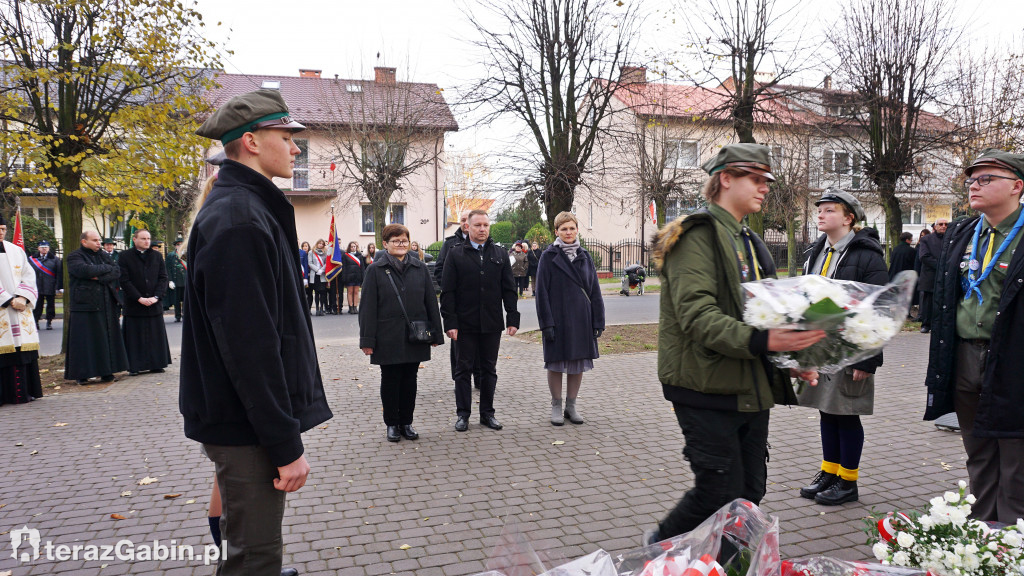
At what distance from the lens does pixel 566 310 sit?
6750mm

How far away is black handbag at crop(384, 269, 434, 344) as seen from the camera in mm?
6105

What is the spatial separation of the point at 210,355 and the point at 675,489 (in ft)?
12.0

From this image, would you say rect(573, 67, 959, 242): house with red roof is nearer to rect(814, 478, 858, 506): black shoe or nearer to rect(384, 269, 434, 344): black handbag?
rect(384, 269, 434, 344): black handbag

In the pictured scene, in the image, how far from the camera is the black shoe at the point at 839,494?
14.5 ft

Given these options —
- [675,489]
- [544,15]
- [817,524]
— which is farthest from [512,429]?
[544,15]

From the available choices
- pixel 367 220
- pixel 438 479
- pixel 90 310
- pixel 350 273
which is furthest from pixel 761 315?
pixel 367 220

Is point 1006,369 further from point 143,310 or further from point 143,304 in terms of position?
point 143,310

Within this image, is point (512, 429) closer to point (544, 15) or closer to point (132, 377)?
point (132, 377)

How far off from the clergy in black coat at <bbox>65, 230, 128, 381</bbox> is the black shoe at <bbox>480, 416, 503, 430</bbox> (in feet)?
20.1

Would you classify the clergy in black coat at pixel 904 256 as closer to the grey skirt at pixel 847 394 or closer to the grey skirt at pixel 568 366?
the grey skirt at pixel 568 366

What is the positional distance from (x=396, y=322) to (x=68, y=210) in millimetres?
7784

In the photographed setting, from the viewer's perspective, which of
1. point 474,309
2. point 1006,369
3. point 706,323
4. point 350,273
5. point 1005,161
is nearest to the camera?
point 706,323

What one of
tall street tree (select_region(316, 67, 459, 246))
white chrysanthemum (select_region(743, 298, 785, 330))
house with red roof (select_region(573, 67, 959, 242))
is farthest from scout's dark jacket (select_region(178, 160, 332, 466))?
tall street tree (select_region(316, 67, 459, 246))

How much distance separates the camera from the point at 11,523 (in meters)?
4.32
